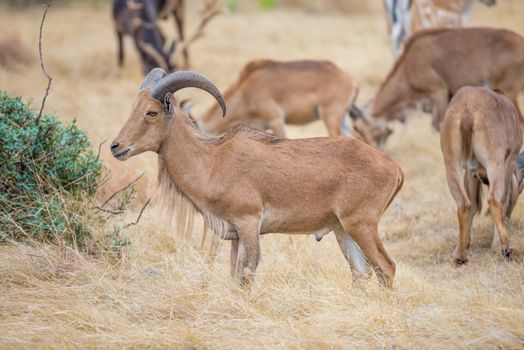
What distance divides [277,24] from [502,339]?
Result: 52.5 feet

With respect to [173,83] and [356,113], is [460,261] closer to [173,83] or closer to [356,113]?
[173,83]

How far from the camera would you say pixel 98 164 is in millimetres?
7660

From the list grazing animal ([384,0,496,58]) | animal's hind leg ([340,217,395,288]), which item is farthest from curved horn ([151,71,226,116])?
grazing animal ([384,0,496,58])

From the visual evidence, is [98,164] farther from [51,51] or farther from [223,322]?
[51,51]

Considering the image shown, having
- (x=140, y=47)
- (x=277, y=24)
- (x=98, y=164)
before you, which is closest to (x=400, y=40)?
(x=140, y=47)

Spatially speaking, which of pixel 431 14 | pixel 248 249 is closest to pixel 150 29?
pixel 431 14

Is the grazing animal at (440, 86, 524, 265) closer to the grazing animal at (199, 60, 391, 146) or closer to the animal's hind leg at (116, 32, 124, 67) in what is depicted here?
the grazing animal at (199, 60, 391, 146)

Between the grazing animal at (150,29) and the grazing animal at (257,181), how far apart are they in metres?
9.34

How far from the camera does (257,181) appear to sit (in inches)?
250

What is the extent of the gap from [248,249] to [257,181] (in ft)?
1.74

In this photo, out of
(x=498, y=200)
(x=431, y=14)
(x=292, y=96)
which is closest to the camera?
(x=498, y=200)

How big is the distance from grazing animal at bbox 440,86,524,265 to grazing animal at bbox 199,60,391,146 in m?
3.71

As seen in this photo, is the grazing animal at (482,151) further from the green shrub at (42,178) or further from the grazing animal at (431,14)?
the grazing animal at (431,14)

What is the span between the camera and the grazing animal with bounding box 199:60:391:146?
11680 millimetres
